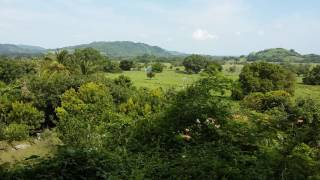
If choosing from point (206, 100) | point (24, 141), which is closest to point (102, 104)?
point (24, 141)

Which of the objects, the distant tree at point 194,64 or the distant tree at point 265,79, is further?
the distant tree at point 194,64

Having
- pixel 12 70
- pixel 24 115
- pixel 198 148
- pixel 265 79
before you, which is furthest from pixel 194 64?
pixel 198 148

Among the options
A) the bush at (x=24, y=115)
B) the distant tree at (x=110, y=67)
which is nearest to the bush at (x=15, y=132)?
the bush at (x=24, y=115)

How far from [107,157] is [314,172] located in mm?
3100

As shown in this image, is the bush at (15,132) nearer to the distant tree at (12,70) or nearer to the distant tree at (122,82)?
the distant tree at (122,82)

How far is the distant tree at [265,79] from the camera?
50.0 metres

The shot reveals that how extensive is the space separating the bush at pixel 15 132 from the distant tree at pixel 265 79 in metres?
27.6

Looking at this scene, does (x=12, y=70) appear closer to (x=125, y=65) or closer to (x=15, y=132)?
(x=15, y=132)

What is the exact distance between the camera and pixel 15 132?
2895 centimetres

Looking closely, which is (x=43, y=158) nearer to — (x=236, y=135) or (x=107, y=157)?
(x=107, y=157)

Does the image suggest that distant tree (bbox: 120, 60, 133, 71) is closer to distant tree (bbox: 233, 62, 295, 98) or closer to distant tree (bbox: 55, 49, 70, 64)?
distant tree (bbox: 55, 49, 70, 64)

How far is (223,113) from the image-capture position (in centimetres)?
866

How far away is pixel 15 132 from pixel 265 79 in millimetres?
31759

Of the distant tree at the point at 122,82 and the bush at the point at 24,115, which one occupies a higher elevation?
the distant tree at the point at 122,82
